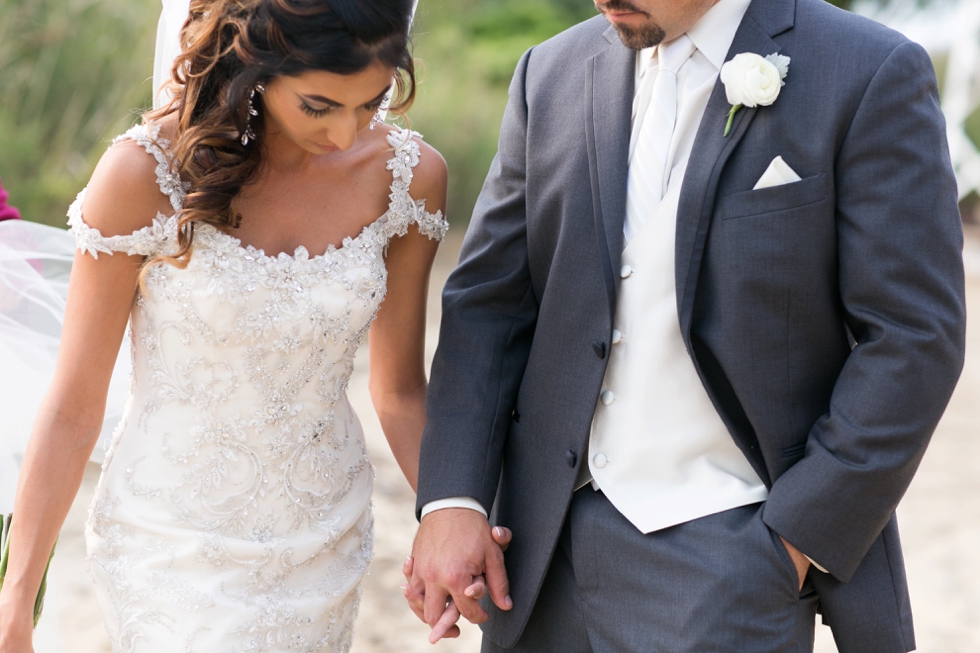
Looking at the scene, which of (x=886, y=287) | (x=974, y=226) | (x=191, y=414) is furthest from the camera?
(x=974, y=226)

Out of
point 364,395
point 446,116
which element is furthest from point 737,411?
point 446,116

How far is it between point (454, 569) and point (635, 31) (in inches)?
44.2

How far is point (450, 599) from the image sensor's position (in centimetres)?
213

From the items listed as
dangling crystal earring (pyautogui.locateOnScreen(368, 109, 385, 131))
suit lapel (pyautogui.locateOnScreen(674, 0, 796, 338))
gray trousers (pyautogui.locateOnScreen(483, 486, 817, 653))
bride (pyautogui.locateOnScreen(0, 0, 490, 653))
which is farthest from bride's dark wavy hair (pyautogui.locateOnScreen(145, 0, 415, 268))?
gray trousers (pyautogui.locateOnScreen(483, 486, 817, 653))

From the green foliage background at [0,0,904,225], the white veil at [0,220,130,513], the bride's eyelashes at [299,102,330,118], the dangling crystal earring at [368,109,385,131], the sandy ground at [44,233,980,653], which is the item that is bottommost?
the sandy ground at [44,233,980,653]

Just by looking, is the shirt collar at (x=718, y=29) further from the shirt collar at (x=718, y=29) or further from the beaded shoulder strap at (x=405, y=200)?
the beaded shoulder strap at (x=405, y=200)

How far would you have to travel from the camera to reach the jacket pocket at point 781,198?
1.80 metres

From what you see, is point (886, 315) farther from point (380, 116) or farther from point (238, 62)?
point (238, 62)

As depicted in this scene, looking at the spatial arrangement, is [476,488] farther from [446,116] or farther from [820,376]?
[446,116]

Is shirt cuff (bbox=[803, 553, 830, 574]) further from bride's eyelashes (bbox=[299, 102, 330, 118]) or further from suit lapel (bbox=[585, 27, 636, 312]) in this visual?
bride's eyelashes (bbox=[299, 102, 330, 118])

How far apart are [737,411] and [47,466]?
4.29 ft

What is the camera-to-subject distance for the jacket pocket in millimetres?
1797

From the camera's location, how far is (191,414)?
2053 millimetres

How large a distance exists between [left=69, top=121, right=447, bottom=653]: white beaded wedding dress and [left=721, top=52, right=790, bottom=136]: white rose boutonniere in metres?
0.81
